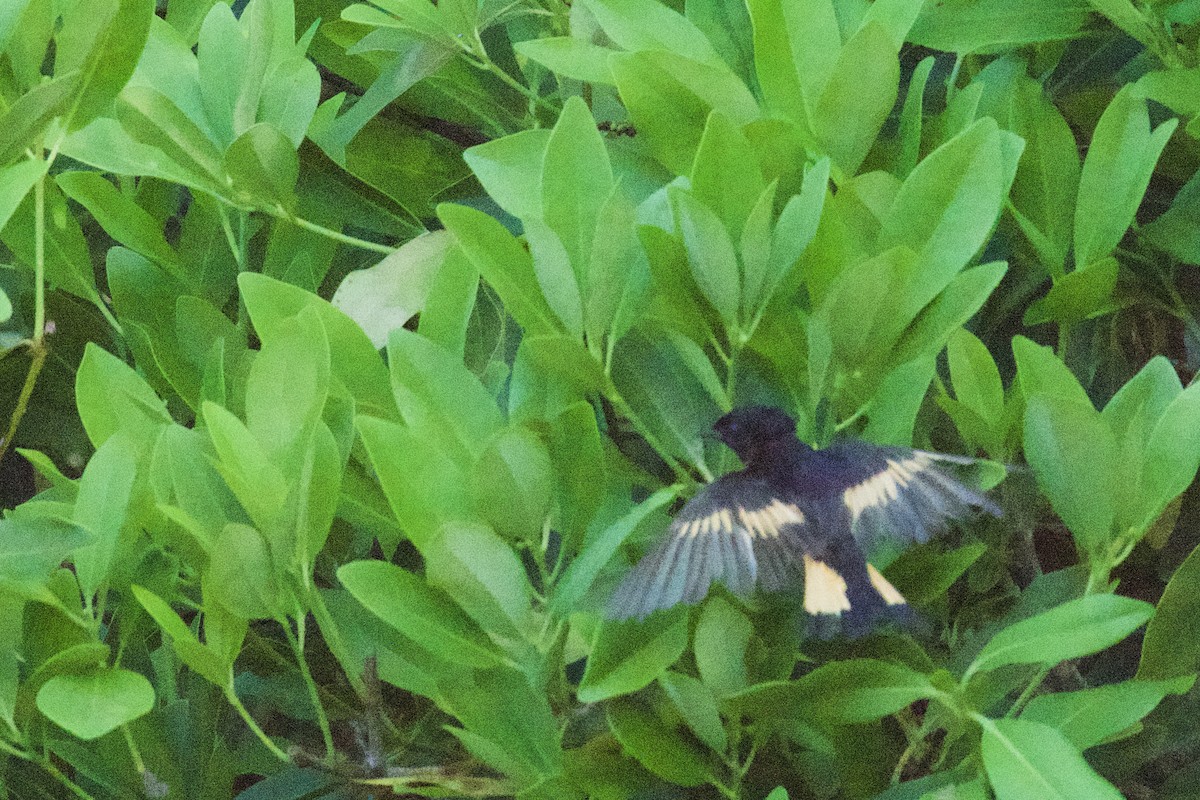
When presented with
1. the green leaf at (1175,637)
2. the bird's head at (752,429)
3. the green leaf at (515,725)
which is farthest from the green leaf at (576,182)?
the green leaf at (1175,637)

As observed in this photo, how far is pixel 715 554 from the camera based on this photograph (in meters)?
0.53

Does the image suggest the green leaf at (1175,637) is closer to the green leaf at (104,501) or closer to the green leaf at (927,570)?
the green leaf at (927,570)

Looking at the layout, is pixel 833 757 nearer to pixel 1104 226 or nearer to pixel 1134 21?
pixel 1104 226

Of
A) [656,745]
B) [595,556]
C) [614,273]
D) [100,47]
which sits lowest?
[656,745]

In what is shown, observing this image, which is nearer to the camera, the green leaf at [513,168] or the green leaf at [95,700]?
the green leaf at [95,700]

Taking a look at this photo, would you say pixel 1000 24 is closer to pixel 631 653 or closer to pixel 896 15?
pixel 896 15

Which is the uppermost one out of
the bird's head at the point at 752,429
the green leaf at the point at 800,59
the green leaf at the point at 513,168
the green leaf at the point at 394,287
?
the green leaf at the point at 800,59

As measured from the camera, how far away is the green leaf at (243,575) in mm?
527

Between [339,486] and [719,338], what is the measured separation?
203 millimetres

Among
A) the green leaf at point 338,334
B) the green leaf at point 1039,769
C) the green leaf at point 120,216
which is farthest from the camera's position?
the green leaf at point 120,216

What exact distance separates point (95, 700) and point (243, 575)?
86 mm

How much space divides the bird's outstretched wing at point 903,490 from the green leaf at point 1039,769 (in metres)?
0.11

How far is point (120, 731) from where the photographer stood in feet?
2.03

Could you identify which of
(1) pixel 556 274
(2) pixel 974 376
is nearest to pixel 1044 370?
(2) pixel 974 376
